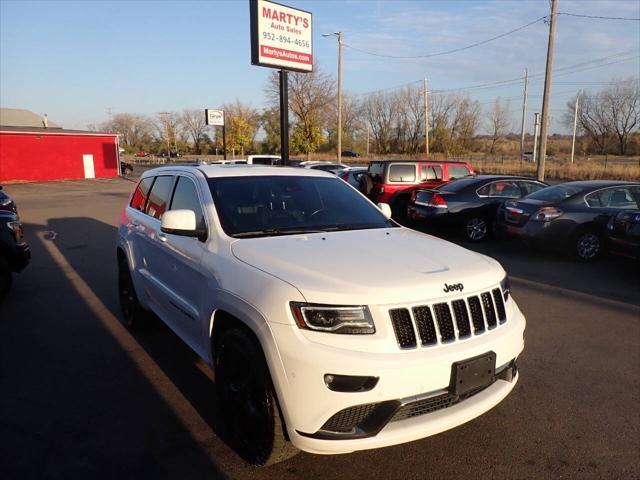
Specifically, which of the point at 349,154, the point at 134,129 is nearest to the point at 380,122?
the point at 349,154

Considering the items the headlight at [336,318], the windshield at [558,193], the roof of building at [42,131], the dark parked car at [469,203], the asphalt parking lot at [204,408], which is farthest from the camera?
the roof of building at [42,131]

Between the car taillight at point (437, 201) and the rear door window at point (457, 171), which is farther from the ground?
the rear door window at point (457, 171)

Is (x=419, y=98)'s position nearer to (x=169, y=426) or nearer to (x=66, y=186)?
(x=66, y=186)

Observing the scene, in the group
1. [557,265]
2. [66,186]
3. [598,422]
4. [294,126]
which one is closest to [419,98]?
[294,126]

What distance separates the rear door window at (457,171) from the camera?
1362 cm

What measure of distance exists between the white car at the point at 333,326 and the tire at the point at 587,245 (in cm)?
611

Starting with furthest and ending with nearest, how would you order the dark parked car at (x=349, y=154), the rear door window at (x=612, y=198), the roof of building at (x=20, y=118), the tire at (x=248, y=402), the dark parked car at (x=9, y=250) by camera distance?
the dark parked car at (x=349, y=154)
the roof of building at (x=20, y=118)
the rear door window at (x=612, y=198)
the dark parked car at (x=9, y=250)
the tire at (x=248, y=402)

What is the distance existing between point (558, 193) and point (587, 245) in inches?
43.3

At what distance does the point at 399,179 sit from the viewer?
42.7 ft

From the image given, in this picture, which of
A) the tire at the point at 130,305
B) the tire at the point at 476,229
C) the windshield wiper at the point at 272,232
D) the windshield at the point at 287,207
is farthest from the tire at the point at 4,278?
the tire at the point at 476,229

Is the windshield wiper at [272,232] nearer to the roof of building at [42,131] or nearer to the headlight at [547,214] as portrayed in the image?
the headlight at [547,214]

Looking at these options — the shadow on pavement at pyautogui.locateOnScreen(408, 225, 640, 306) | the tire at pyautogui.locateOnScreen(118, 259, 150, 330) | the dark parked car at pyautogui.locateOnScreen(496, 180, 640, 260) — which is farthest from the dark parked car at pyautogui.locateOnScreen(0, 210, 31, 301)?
the dark parked car at pyautogui.locateOnScreen(496, 180, 640, 260)

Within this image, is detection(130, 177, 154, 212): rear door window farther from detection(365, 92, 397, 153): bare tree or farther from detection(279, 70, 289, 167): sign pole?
detection(365, 92, 397, 153): bare tree

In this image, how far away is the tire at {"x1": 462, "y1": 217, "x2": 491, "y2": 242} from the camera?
1053cm
